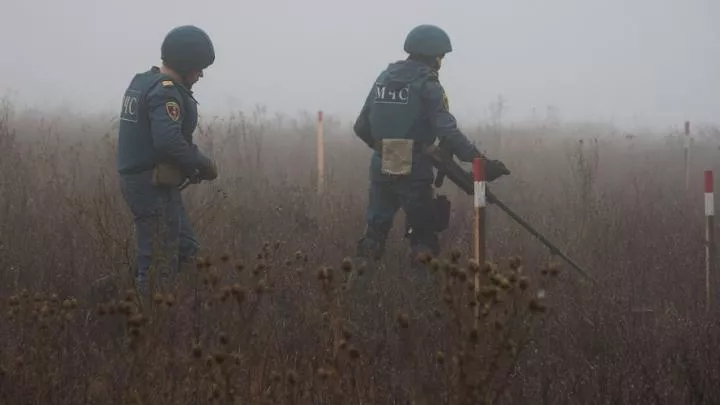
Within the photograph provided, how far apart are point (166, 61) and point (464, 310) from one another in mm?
2945

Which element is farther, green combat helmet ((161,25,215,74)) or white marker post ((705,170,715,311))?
white marker post ((705,170,715,311))

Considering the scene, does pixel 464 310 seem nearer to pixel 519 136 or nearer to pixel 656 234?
pixel 656 234

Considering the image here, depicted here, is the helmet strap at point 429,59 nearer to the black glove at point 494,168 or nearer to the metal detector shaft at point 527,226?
the black glove at point 494,168

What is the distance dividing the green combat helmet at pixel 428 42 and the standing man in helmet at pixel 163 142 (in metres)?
1.62

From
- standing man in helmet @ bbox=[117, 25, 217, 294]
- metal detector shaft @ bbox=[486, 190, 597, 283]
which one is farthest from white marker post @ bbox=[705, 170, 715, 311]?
standing man in helmet @ bbox=[117, 25, 217, 294]

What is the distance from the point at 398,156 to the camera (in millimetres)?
5520

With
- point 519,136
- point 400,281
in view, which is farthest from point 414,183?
point 519,136

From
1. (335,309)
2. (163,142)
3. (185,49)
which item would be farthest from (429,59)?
(335,309)

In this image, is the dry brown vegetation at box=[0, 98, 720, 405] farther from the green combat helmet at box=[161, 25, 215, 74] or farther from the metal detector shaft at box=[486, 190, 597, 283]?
the green combat helmet at box=[161, 25, 215, 74]

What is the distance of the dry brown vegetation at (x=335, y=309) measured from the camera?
237 centimetres

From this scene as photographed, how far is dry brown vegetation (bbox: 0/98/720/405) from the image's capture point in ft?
7.77

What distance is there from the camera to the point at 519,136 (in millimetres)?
16641

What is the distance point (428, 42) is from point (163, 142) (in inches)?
86.8

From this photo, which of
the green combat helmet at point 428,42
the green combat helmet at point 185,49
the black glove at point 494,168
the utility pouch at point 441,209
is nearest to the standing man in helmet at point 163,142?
the green combat helmet at point 185,49
